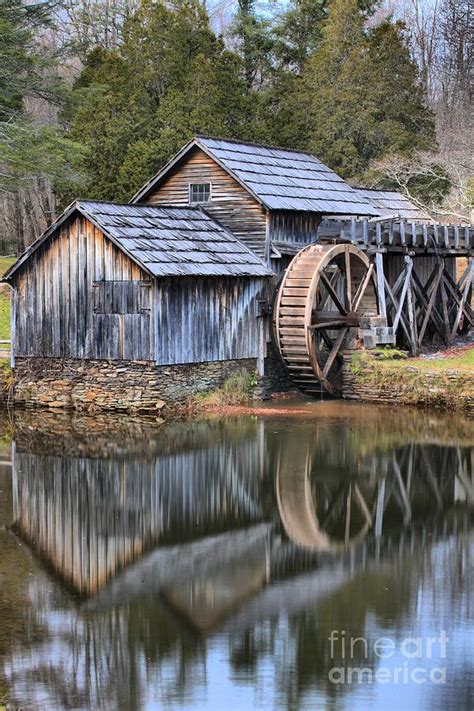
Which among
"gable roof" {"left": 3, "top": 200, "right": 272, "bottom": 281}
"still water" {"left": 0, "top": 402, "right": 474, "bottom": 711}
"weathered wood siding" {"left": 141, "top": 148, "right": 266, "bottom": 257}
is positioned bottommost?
"still water" {"left": 0, "top": 402, "right": 474, "bottom": 711}

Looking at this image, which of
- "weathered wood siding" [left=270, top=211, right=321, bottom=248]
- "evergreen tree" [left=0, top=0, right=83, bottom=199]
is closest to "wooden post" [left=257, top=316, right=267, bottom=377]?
"weathered wood siding" [left=270, top=211, right=321, bottom=248]

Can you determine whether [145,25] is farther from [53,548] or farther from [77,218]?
[53,548]

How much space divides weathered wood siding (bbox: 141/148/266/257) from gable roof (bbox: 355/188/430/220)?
6.06 meters

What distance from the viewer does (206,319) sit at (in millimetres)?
22750

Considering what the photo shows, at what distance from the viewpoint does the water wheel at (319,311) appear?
2341 centimetres

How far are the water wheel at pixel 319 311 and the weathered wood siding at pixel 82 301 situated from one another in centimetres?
349

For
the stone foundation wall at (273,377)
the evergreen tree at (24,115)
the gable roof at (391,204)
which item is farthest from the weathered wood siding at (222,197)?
the evergreen tree at (24,115)

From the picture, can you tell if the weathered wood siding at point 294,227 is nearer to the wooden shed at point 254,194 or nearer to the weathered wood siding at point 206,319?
the wooden shed at point 254,194

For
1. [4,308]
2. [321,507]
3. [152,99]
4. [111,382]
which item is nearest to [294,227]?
[111,382]

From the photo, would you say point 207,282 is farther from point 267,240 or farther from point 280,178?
point 280,178

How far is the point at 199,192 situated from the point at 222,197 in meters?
0.75

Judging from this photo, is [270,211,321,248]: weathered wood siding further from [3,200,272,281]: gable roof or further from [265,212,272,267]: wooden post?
[3,200,272,281]: gable roof

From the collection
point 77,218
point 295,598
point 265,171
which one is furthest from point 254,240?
point 295,598

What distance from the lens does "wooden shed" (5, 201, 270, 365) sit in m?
21.6
